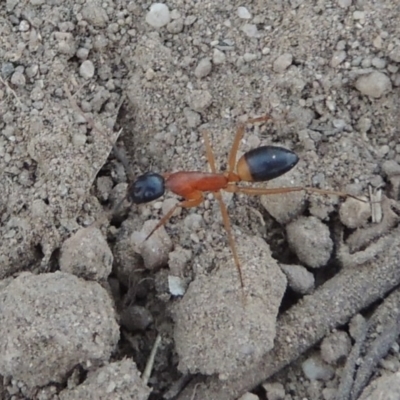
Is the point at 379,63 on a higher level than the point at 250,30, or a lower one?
lower

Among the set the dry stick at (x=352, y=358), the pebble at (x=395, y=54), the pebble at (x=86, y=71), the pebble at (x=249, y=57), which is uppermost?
the pebble at (x=86, y=71)

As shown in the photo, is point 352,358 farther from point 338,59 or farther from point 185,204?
point 338,59

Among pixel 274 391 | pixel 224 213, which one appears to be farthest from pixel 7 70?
pixel 274 391

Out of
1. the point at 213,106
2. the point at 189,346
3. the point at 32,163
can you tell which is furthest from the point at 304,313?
the point at 32,163

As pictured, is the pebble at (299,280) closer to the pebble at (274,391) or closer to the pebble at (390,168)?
the pebble at (274,391)

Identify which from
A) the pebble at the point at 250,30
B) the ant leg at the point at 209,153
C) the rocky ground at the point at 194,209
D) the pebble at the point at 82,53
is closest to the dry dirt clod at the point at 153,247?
the rocky ground at the point at 194,209

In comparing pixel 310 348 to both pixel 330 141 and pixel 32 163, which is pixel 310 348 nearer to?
pixel 330 141

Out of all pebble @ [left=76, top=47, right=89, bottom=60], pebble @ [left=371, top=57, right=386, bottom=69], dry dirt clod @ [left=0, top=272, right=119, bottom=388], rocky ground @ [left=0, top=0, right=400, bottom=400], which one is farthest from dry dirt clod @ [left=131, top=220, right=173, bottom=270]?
pebble @ [left=371, top=57, right=386, bottom=69]
